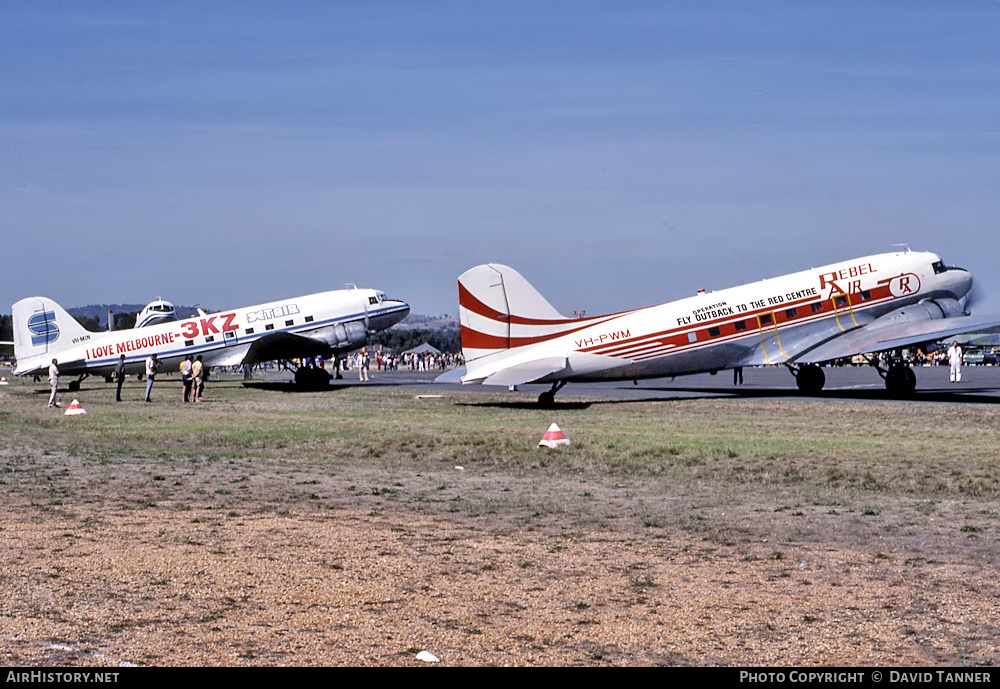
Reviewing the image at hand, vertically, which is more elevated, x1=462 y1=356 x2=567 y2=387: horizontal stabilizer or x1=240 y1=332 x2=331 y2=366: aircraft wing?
x1=240 y1=332 x2=331 y2=366: aircraft wing

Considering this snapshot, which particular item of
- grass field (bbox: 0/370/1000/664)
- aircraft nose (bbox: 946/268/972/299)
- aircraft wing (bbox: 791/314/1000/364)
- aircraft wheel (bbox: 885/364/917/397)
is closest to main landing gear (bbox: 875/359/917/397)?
aircraft wheel (bbox: 885/364/917/397)

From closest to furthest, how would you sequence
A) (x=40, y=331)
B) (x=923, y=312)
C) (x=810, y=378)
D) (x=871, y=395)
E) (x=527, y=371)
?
(x=527, y=371), (x=923, y=312), (x=871, y=395), (x=810, y=378), (x=40, y=331)

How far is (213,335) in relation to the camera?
52969 mm

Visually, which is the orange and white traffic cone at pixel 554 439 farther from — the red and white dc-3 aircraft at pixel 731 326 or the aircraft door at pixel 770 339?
the aircraft door at pixel 770 339

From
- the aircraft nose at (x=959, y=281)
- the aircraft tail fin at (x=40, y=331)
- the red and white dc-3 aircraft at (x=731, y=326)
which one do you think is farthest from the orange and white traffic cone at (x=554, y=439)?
the aircraft tail fin at (x=40, y=331)

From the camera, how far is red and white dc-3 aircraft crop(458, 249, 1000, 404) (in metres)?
34.2

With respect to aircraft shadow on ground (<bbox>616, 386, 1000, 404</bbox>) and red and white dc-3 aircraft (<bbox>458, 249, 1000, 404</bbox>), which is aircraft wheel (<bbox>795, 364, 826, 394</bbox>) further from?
aircraft shadow on ground (<bbox>616, 386, 1000, 404</bbox>)

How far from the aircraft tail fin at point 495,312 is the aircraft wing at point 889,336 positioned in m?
10.2

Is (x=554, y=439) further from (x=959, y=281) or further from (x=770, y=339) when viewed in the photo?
(x=959, y=281)

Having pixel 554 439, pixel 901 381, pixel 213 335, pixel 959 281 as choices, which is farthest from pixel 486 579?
pixel 213 335

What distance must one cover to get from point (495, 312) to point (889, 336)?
47.0 feet

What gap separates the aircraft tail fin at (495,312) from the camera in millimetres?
34188

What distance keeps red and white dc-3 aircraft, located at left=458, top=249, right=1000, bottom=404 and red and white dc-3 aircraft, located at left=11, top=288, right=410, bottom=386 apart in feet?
68.7
